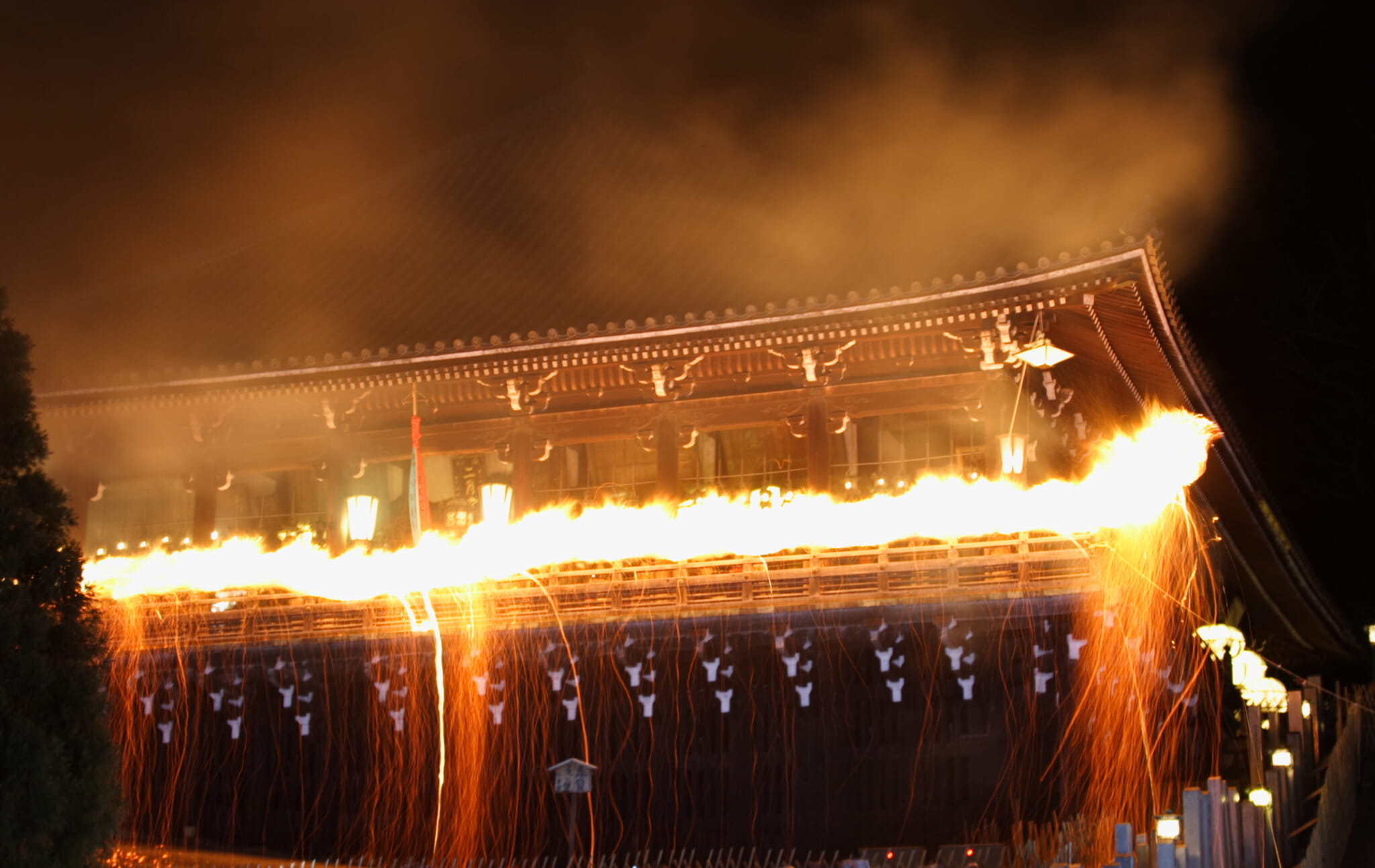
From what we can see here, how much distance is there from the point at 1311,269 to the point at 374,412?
23.2 m

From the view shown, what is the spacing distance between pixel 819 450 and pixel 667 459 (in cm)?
165

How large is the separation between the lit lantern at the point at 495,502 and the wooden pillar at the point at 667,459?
1.74 meters

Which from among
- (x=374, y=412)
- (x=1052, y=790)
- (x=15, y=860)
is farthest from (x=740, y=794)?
(x=15, y=860)

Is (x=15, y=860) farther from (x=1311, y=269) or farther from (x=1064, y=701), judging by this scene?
(x=1311, y=269)

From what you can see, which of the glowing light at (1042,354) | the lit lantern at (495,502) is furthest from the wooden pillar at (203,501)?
the glowing light at (1042,354)

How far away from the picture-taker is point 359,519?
51.4 feet

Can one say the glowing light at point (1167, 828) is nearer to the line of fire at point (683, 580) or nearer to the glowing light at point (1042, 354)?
the line of fire at point (683, 580)

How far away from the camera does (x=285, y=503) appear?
54.1 feet

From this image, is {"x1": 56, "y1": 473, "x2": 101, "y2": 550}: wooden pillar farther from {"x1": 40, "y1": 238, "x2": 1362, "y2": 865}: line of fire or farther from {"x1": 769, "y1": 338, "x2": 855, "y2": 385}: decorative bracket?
{"x1": 769, "y1": 338, "x2": 855, "y2": 385}: decorative bracket

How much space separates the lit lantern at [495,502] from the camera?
606 inches

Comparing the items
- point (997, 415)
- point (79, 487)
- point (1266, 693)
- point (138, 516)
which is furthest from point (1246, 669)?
point (79, 487)

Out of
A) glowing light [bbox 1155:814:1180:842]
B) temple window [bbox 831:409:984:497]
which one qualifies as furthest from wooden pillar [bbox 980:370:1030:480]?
glowing light [bbox 1155:814:1180:842]

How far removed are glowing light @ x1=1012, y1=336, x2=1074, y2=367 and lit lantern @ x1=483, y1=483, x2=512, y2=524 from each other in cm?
572

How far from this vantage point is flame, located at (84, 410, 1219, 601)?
13414 millimetres
